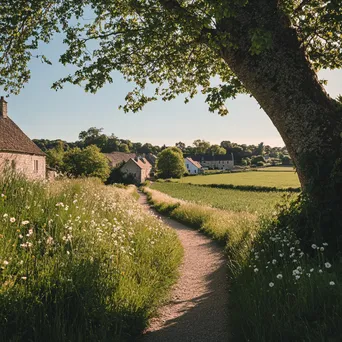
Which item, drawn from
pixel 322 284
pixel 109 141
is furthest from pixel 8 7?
pixel 109 141

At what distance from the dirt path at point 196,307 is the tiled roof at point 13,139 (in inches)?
1018

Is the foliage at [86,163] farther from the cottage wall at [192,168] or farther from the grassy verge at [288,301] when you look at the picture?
the cottage wall at [192,168]

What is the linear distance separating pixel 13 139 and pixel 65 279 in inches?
1220

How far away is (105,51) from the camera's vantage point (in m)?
7.53

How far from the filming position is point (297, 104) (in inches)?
213

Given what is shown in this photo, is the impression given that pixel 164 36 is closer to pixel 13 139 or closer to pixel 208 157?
pixel 13 139

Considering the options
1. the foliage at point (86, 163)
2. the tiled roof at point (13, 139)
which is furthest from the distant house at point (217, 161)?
the tiled roof at point (13, 139)

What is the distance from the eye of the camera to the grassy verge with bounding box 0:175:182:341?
138 inches

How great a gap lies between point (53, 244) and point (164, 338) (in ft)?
7.33

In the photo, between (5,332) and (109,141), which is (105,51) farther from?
(109,141)

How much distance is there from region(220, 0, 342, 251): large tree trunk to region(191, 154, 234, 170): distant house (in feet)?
420

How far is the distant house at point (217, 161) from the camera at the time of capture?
442 feet

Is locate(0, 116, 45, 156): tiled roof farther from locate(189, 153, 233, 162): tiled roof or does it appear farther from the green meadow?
locate(189, 153, 233, 162): tiled roof

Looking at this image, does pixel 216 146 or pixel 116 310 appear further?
pixel 216 146
